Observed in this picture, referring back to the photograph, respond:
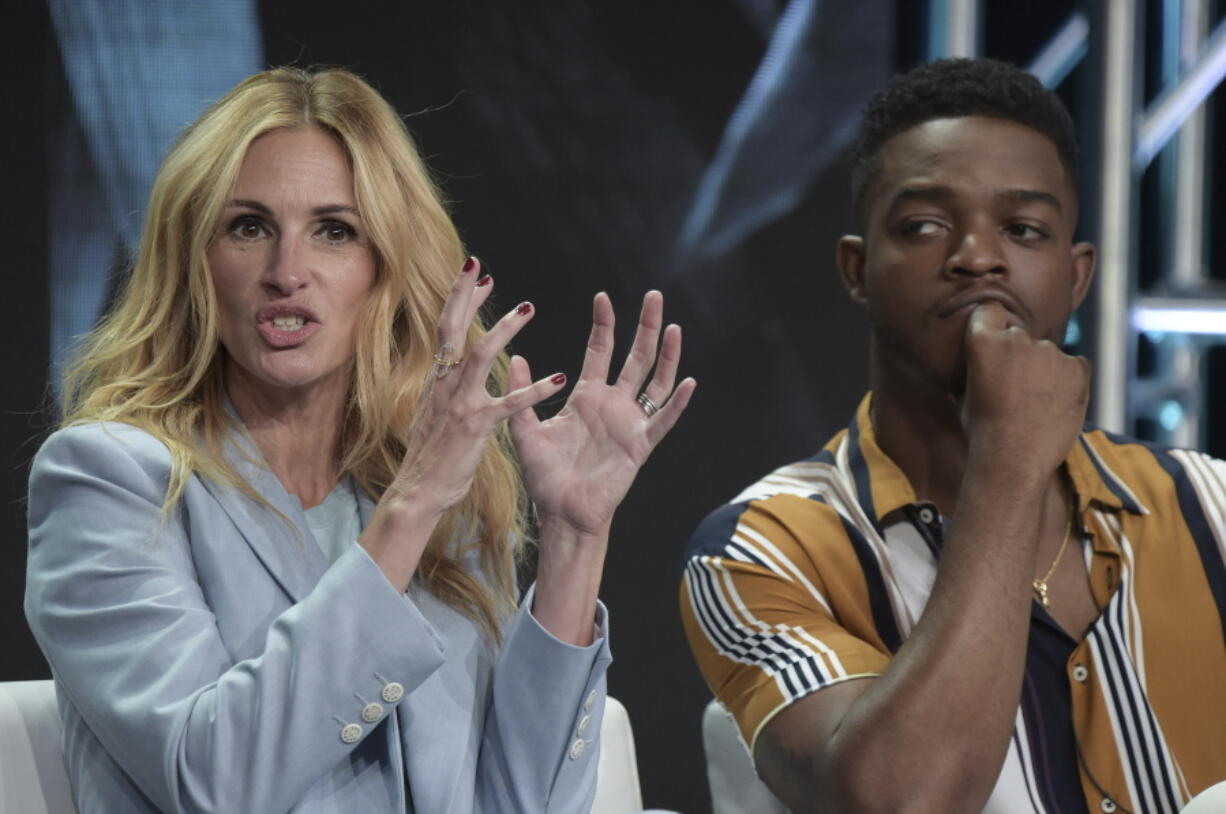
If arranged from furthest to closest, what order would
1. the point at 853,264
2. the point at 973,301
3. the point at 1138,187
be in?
the point at 1138,187 → the point at 853,264 → the point at 973,301

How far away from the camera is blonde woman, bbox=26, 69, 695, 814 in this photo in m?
1.66

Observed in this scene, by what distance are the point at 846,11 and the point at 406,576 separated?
214 centimetres

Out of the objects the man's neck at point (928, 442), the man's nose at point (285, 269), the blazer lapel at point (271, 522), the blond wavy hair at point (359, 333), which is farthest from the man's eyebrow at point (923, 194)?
the blazer lapel at point (271, 522)

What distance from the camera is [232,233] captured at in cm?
196

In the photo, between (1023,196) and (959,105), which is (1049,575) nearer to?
(1023,196)

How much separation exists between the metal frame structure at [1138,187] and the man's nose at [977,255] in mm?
1393

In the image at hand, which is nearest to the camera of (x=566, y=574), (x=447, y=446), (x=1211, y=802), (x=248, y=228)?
(x=1211, y=802)

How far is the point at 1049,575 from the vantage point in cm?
205

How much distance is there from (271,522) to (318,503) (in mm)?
146

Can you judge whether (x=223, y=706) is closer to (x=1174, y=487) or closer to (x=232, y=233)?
(x=232, y=233)

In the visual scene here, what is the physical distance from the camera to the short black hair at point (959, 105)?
2.21 meters

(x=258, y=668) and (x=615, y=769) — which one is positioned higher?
(x=258, y=668)

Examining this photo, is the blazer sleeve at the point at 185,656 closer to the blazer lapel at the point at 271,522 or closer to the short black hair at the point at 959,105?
the blazer lapel at the point at 271,522

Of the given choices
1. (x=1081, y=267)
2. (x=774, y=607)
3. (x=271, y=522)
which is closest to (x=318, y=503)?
(x=271, y=522)
